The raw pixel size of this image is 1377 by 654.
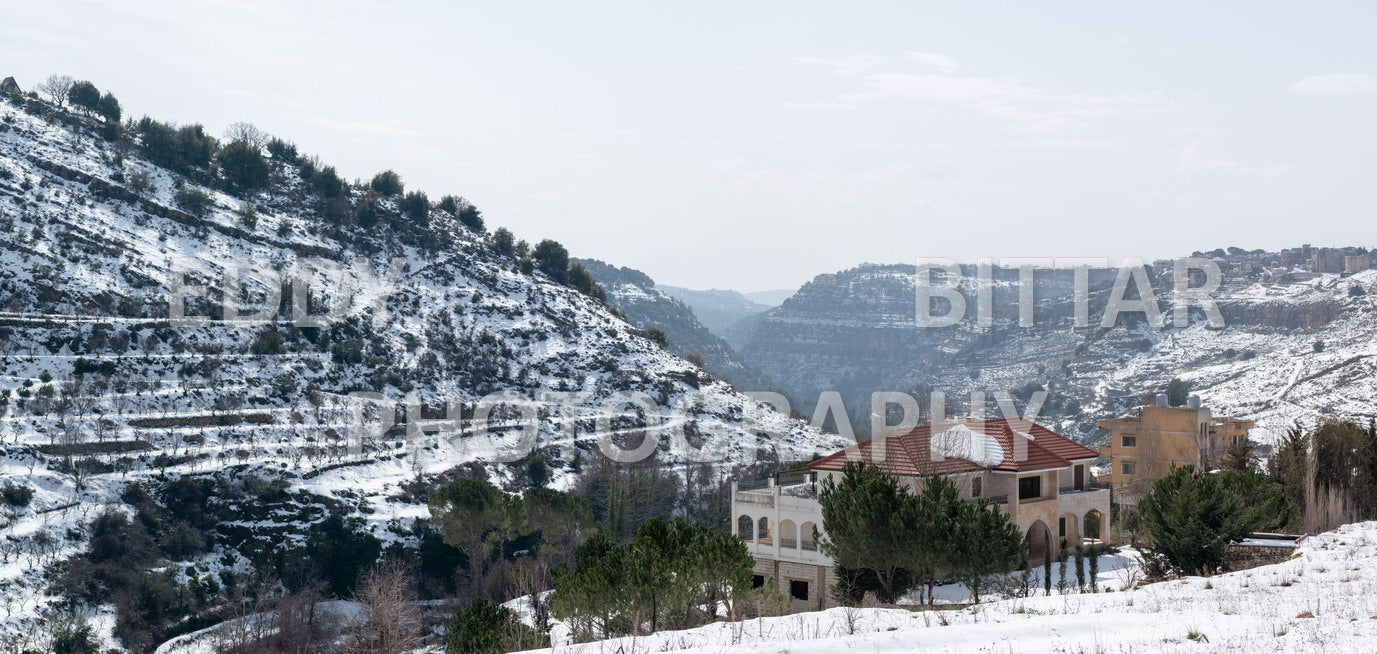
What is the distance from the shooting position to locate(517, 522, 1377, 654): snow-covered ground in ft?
50.5

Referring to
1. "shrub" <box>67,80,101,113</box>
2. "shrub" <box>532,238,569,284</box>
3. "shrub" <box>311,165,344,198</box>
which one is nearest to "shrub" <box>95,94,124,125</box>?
"shrub" <box>67,80,101,113</box>

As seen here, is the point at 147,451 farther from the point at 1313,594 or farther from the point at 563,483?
the point at 1313,594

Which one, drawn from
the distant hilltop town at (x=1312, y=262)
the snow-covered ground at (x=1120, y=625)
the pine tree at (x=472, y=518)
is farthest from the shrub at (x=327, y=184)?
the distant hilltop town at (x=1312, y=262)

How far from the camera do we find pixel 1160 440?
70750 millimetres

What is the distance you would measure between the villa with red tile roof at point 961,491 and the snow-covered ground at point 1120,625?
13.7 m

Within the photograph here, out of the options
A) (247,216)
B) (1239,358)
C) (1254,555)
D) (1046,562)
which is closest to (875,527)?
(1046,562)

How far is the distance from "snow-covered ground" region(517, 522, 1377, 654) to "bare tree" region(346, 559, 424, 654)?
15068 mm

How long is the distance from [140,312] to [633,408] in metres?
32.8

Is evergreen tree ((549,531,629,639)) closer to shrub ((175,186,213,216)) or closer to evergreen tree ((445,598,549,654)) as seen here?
evergreen tree ((445,598,549,654))

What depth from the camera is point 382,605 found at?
38250mm

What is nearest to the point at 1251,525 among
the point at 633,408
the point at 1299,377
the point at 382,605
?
the point at 382,605

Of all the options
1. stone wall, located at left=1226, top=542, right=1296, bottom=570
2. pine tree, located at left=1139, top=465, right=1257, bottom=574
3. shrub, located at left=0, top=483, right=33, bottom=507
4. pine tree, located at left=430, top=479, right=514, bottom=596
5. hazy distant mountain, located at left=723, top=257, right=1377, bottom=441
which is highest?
hazy distant mountain, located at left=723, top=257, right=1377, bottom=441

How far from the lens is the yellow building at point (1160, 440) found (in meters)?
66.9

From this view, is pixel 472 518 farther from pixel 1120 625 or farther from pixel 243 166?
pixel 243 166
